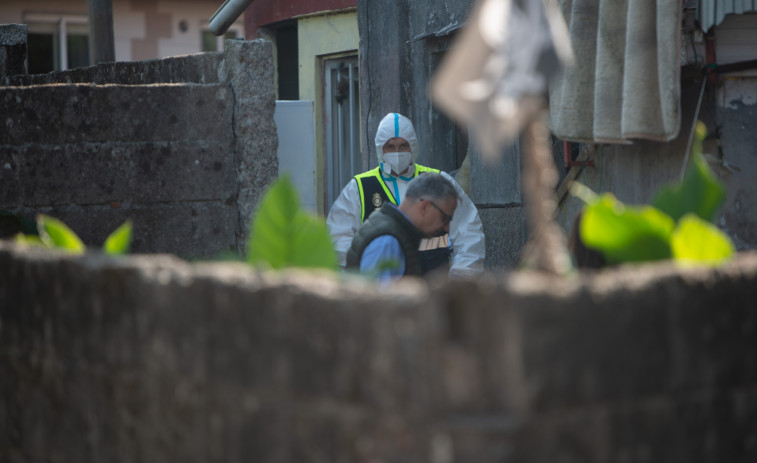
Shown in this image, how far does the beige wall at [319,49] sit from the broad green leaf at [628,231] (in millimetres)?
7806

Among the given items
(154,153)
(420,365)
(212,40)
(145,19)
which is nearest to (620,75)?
(154,153)

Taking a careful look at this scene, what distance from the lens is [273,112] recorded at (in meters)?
5.49

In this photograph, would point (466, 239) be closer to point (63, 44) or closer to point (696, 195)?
point (696, 195)

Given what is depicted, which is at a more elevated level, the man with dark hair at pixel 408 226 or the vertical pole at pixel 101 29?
the vertical pole at pixel 101 29

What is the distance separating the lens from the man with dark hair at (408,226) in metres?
4.33

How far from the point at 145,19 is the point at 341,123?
799cm

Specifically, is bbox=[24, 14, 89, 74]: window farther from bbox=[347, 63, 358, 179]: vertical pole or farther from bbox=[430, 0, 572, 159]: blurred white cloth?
bbox=[430, 0, 572, 159]: blurred white cloth

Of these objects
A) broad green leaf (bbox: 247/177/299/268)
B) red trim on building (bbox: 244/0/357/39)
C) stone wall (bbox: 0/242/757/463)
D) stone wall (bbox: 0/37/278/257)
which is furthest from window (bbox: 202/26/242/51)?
stone wall (bbox: 0/242/757/463)

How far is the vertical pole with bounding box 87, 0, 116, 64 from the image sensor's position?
9656mm

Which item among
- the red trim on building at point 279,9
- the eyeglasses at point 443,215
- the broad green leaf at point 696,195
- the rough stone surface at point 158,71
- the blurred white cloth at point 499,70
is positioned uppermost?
the red trim on building at point 279,9

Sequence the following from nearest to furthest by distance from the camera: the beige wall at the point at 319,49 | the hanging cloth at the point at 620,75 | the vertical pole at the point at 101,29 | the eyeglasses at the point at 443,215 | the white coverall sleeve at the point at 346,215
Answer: the eyeglasses at the point at 443,215 < the hanging cloth at the point at 620,75 < the white coverall sleeve at the point at 346,215 < the vertical pole at the point at 101,29 < the beige wall at the point at 319,49

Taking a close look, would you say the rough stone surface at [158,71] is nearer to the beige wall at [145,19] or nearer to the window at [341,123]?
the window at [341,123]

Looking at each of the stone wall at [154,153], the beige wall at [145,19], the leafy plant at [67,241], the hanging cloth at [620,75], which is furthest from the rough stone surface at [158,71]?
the beige wall at [145,19]

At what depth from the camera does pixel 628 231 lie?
7.14 feet
